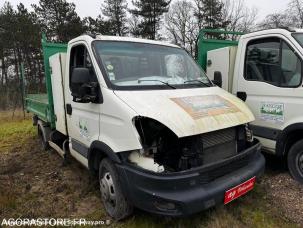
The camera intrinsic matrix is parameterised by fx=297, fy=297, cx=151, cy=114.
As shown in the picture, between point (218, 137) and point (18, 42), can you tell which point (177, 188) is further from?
point (18, 42)

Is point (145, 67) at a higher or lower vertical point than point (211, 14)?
lower

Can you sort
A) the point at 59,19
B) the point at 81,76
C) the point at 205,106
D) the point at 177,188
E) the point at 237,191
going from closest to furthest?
the point at 177,188 < the point at 237,191 < the point at 205,106 < the point at 81,76 < the point at 59,19

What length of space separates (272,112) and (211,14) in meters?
22.5

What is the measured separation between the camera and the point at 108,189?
12.0 ft

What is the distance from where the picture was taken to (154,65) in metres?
4.12

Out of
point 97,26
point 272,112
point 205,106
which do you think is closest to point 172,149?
Answer: point 205,106

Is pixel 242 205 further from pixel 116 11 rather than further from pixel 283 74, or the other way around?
pixel 116 11

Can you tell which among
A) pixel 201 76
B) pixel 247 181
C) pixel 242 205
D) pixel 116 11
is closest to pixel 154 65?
pixel 201 76

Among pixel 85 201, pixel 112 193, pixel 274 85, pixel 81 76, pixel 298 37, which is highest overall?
pixel 298 37

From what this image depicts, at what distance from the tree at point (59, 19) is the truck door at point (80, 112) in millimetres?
20847

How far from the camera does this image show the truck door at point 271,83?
4262 millimetres

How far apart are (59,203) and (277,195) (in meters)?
3.12

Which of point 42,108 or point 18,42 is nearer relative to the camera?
point 42,108

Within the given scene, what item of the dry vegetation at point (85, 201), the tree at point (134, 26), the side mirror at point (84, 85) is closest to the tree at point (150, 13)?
the tree at point (134, 26)
